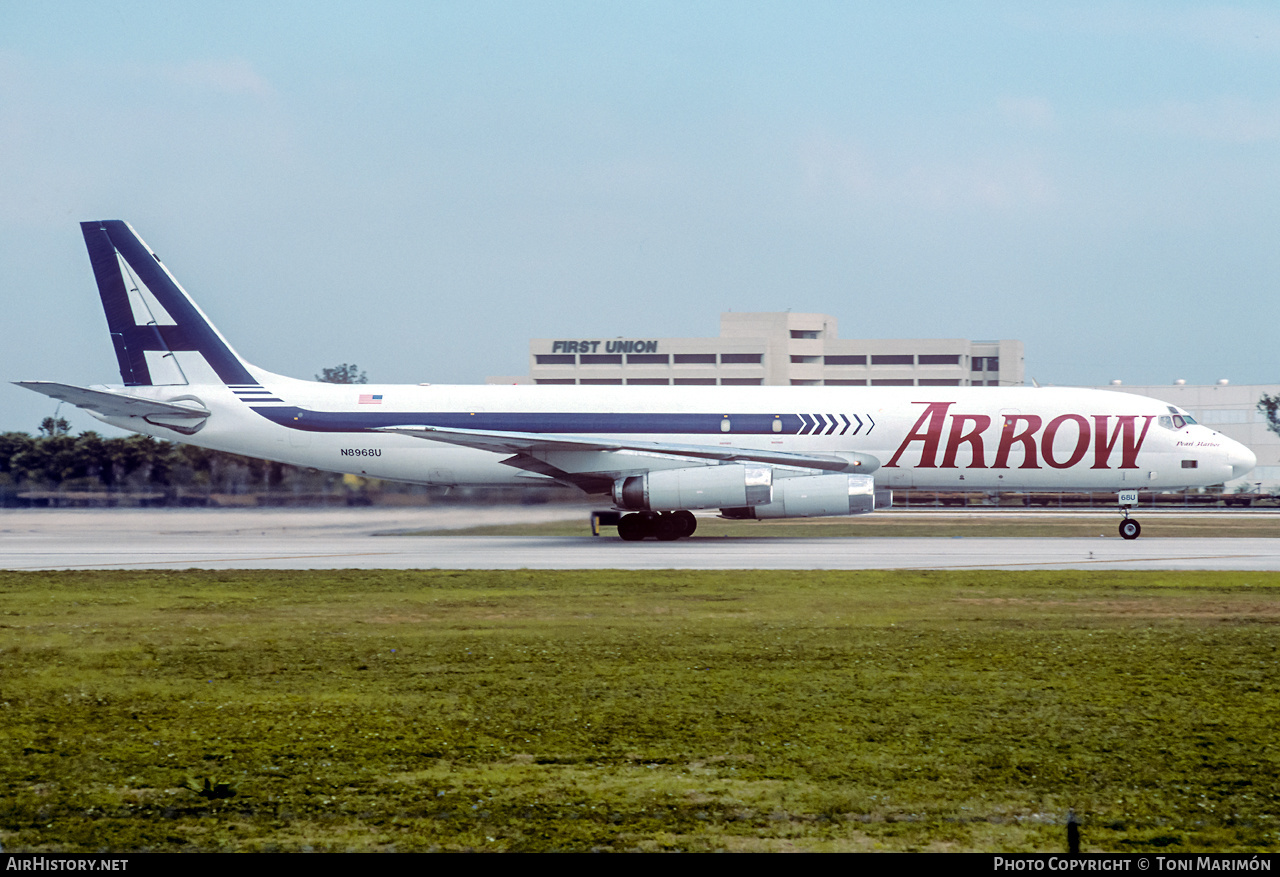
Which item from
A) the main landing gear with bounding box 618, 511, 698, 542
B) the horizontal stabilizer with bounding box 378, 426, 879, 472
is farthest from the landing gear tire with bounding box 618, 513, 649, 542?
the horizontal stabilizer with bounding box 378, 426, 879, 472

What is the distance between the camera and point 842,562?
23.4 metres

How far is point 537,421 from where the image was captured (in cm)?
3158

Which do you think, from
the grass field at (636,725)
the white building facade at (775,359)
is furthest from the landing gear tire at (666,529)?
the white building facade at (775,359)

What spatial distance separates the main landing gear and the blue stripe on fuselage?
8.18ft

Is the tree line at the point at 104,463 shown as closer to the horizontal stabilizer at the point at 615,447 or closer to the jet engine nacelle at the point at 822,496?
the horizontal stabilizer at the point at 615,447

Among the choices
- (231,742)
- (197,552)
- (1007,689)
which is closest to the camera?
(231,742)

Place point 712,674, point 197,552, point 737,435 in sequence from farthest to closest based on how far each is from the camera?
point 737,435
point 197,552
point 712,674

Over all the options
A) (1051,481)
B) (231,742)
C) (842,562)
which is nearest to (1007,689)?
(231,742)

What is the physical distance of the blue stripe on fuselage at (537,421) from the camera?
103ft

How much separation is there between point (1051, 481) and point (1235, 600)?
14.5 metres

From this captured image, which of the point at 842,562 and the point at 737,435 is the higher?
the point at 737,435

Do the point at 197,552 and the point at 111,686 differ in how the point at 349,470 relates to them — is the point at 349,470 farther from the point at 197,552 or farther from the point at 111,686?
the point at 111,686

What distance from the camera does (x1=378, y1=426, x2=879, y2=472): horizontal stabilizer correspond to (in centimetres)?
2907

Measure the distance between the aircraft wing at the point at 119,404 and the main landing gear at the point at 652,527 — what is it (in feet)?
42.3
